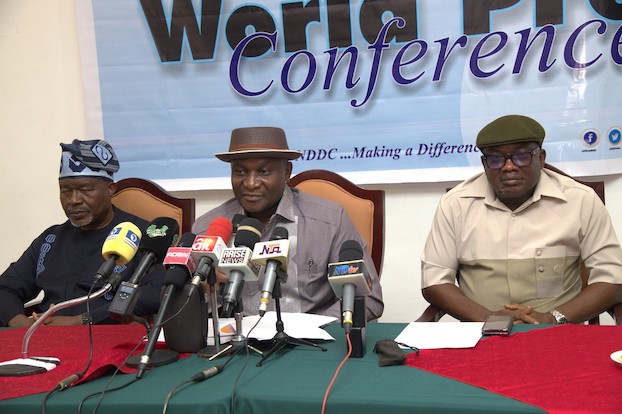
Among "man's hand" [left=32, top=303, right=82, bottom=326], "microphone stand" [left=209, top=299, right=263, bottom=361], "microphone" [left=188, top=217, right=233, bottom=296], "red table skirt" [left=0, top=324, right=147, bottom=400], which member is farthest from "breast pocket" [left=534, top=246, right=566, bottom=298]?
"man's hand" [left=32, top=303, right=82, bottom=326]

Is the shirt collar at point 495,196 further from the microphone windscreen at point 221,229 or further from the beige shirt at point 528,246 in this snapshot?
the microphone windscreen at point 221,229

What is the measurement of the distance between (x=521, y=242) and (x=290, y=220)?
904 mm

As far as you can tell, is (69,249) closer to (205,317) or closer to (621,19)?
(205,317)

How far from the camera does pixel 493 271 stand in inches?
99.6

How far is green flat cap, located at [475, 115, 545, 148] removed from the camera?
2391mm

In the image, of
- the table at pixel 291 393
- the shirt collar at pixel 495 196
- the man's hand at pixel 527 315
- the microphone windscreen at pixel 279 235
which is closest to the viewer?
the table at pixel 291 393

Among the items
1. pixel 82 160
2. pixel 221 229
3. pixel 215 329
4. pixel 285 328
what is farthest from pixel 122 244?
pixel 82 160

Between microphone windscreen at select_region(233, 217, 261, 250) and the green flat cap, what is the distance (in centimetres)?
111

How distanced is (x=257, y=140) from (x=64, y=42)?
6.62 ft

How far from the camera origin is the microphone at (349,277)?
1.56 metres

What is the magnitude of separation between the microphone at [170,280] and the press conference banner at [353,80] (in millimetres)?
1946

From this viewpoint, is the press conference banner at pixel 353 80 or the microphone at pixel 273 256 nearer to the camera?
the microphone at pixel 273 256

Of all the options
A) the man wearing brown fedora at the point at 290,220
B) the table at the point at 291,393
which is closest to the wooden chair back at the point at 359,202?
the man wearing brown fedora at the point at 290,220

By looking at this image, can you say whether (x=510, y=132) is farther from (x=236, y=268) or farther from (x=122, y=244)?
(x=122, y=244)
